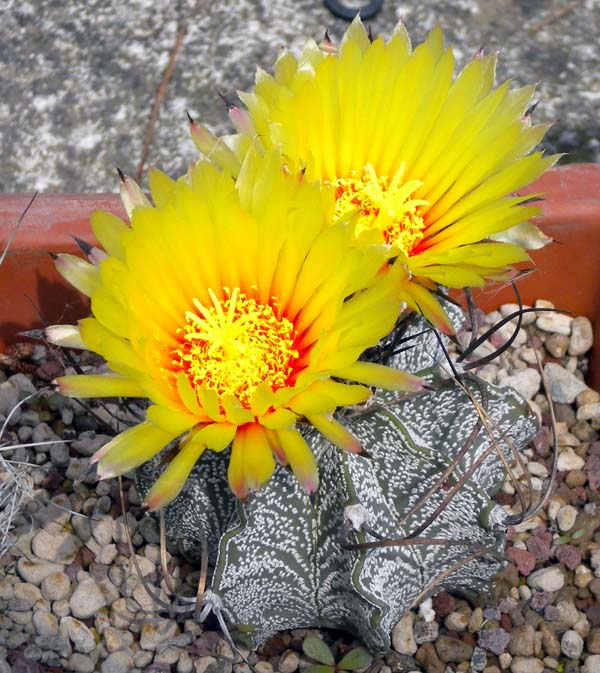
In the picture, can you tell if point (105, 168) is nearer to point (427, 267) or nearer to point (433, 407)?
point (433, 407)

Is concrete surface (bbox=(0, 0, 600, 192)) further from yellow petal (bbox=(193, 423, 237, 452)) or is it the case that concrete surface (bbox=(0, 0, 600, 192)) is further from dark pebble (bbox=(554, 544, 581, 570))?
yellow petal (bbox=(193, 423, 237, 452))

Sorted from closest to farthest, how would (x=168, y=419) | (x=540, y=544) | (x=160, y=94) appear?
(x=168, y=419)
(x=540, y=544)
(x=160, y=94)

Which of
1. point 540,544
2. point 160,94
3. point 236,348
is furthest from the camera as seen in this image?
point 160,94

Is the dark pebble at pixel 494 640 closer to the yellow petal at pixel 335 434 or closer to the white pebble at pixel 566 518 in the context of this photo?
the white pebble at pixel 566 518

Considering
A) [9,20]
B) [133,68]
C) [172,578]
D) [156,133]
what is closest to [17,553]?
[172,578]

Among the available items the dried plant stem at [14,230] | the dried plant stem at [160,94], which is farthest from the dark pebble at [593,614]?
the dried plant stem at [160,94]

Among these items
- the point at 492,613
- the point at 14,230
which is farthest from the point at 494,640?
the point at 14,230

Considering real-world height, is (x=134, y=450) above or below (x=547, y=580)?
above

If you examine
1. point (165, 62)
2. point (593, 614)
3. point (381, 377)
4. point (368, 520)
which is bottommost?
point (593, 614)

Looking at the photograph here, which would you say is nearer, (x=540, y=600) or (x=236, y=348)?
(x=236, y=348)

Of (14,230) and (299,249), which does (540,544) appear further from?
(14,230)
